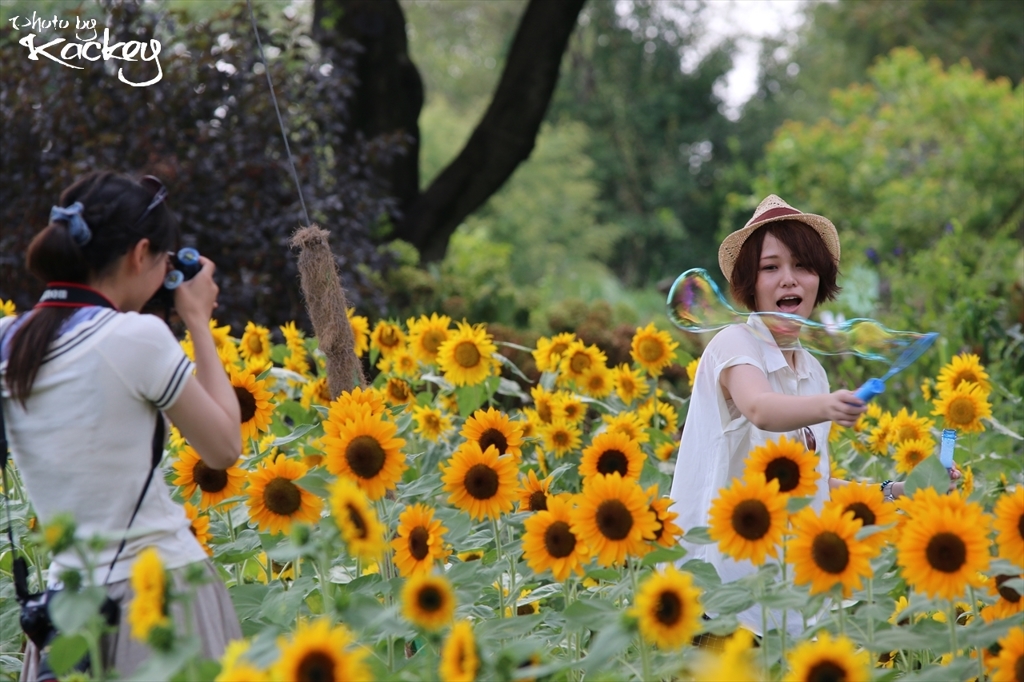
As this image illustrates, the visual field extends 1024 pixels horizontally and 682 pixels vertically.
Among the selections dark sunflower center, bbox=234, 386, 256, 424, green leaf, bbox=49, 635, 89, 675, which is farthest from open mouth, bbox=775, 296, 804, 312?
green leaf, bbox=49, 635, 89, 675

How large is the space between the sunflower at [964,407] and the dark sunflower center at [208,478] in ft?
6.04

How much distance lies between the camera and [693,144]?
2286cm

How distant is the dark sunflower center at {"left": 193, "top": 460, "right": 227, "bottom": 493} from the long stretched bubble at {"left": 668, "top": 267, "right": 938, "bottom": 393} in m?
1.05

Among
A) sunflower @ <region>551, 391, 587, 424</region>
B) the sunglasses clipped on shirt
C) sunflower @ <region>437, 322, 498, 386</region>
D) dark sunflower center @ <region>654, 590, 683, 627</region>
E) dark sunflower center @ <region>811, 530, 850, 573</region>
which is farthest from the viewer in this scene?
sunflower @ <region>437, 322, 498, 386</region>

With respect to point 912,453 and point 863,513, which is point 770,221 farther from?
point 863,513

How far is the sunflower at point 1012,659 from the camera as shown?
1.74 m

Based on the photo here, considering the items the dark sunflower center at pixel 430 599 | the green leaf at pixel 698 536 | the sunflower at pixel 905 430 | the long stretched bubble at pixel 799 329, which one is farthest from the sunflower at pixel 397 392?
the dark sunflower center at pixel 430 599

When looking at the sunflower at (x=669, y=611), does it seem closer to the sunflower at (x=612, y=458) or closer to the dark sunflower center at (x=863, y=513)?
the dark sunflower center at (x=863, y=513)

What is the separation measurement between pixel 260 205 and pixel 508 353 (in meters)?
1.64

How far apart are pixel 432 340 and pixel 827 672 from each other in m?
2.13

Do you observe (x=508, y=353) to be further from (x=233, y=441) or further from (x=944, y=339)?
(x=233, y=441)

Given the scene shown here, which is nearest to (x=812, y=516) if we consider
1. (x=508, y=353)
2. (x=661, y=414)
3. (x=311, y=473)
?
(x=311, y=473)

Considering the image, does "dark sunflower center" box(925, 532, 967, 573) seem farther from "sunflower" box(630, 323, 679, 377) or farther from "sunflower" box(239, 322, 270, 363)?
"sunflower" box(239, 322, 270, 363)

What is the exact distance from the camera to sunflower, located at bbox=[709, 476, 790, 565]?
1.82 meters
